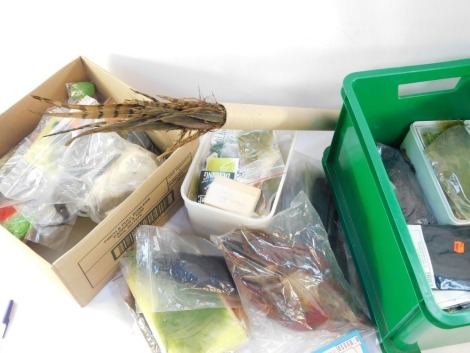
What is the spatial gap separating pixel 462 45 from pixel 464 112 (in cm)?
14

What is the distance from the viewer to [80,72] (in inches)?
31.4

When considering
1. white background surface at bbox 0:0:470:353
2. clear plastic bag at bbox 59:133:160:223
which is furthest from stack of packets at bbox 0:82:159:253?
white background surface at bbox 0:0:470:353

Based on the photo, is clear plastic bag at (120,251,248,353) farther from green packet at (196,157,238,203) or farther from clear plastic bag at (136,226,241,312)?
green packet at (196,157,238,203)

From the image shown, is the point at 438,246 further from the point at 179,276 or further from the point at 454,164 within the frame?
the point at 179,276


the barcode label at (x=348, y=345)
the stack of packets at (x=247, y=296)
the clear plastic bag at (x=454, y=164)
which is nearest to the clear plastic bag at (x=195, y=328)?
the stack of packets at (x=247, y=296)

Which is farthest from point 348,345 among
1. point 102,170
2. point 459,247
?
point 102,170

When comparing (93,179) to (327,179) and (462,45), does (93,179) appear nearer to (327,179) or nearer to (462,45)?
(327,179)

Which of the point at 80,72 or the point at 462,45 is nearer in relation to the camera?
the point at 462,45

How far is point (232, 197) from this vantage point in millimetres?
652

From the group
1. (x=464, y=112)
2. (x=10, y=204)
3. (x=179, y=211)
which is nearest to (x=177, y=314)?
(x=179, y=211)

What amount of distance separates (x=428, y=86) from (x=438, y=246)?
319mm

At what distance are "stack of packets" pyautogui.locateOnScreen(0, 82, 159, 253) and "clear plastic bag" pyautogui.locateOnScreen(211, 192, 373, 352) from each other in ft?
0.63

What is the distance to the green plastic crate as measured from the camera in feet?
1.65

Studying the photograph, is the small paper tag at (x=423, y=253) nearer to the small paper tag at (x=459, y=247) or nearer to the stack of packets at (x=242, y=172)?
the small paper tag at (x=459, y=247)
